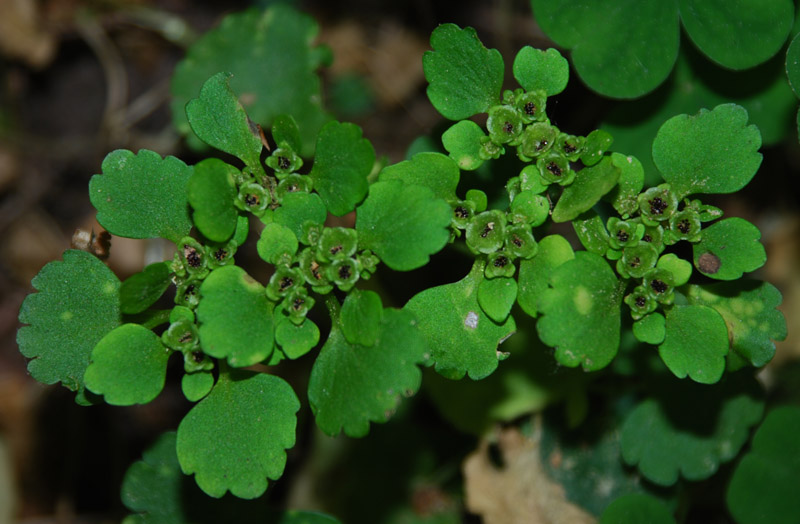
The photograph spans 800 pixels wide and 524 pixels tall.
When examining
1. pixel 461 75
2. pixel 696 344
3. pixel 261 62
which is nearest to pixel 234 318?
pixel 461 75

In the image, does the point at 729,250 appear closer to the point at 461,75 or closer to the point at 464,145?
the point at 464,145

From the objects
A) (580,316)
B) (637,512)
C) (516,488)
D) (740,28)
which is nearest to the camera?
(580,316)

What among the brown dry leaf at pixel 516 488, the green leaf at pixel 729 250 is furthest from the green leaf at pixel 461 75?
the brown dry leaf at pixel 516 488

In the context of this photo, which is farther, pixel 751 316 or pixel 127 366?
pixel 751 316

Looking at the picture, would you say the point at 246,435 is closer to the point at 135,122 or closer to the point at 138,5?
the point at 135,122

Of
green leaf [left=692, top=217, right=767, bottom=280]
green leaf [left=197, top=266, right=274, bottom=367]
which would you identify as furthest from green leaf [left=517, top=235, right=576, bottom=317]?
green leaf [left=197, top=266, right=274, bottom=367]

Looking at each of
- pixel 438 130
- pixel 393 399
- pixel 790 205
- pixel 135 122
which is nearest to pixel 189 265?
pixel 393 399

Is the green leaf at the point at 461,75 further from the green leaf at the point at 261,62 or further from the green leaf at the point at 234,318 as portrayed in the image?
the green leaf at the point at 261,62
